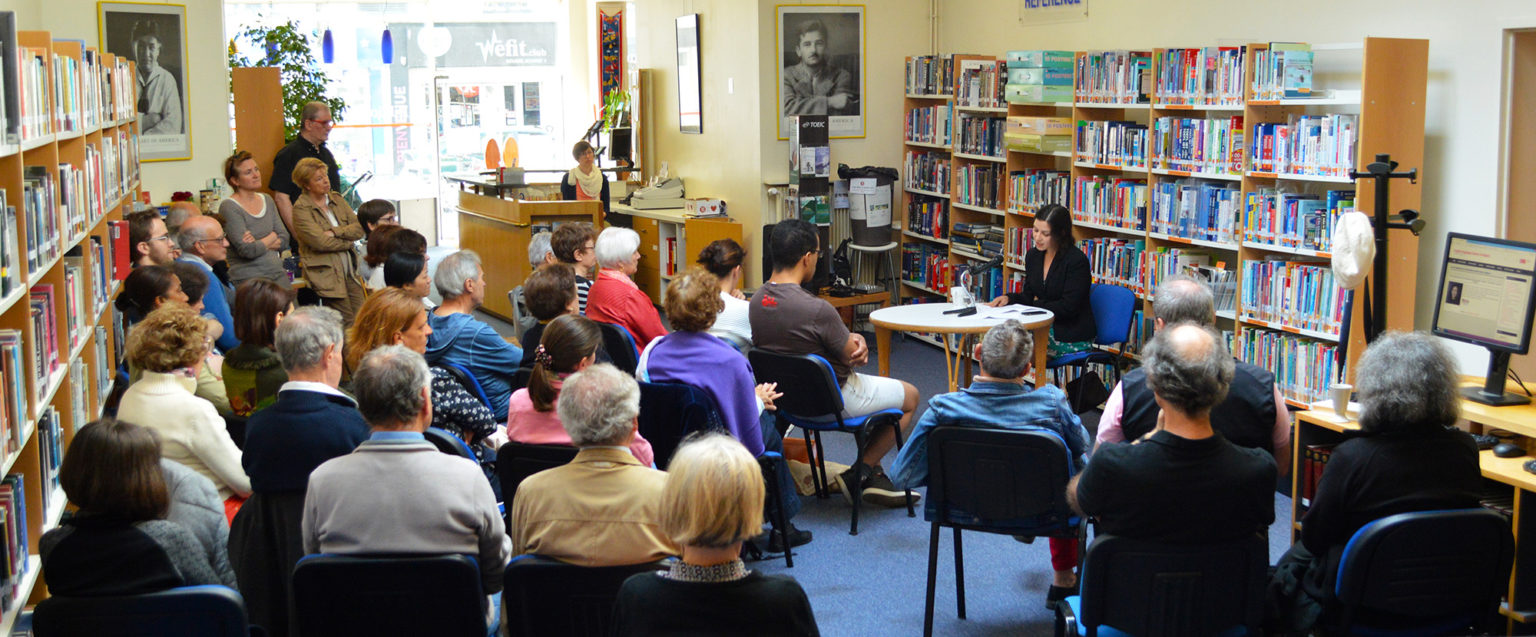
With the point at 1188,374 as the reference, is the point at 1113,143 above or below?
above

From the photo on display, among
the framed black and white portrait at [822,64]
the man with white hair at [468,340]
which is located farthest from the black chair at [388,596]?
the framed black and white portrait at [822,64]

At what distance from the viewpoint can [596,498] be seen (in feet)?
9.47

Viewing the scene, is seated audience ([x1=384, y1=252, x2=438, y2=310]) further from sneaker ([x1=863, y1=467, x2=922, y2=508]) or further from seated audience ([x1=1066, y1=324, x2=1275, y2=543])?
seated audience ([x1=1066, y1=324, x2=1275, y2=543])

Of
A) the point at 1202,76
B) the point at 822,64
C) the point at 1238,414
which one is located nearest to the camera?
the point at 1238,414

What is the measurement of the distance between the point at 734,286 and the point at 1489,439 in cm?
314

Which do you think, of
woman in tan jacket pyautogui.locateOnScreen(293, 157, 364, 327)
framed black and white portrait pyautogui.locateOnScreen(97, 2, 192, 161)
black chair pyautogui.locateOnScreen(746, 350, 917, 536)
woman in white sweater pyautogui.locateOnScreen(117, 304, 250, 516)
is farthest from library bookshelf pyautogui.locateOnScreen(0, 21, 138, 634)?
framed black and white portrait pyautogui.locateOnScreen(97, 2, 192, 161)

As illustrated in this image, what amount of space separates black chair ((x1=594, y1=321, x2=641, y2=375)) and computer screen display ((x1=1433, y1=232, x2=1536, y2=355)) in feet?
9.93

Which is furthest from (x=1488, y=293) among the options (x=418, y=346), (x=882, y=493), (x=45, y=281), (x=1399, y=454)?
(x=45, y=281)

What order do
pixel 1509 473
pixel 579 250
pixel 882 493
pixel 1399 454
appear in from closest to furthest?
pixel 1399 454, pixel 1509 473, pixel 882 493, pixel 579 250

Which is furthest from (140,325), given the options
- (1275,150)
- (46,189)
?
(1275,150)

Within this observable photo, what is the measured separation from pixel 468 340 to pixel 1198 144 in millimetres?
3904

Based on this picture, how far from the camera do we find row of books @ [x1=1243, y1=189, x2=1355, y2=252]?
5699 millimetres

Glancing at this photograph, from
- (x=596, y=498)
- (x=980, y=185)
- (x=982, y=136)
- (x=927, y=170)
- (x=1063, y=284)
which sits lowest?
(x=596, y=498)

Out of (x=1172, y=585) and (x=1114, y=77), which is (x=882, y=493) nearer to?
(x=1172, y=585)
